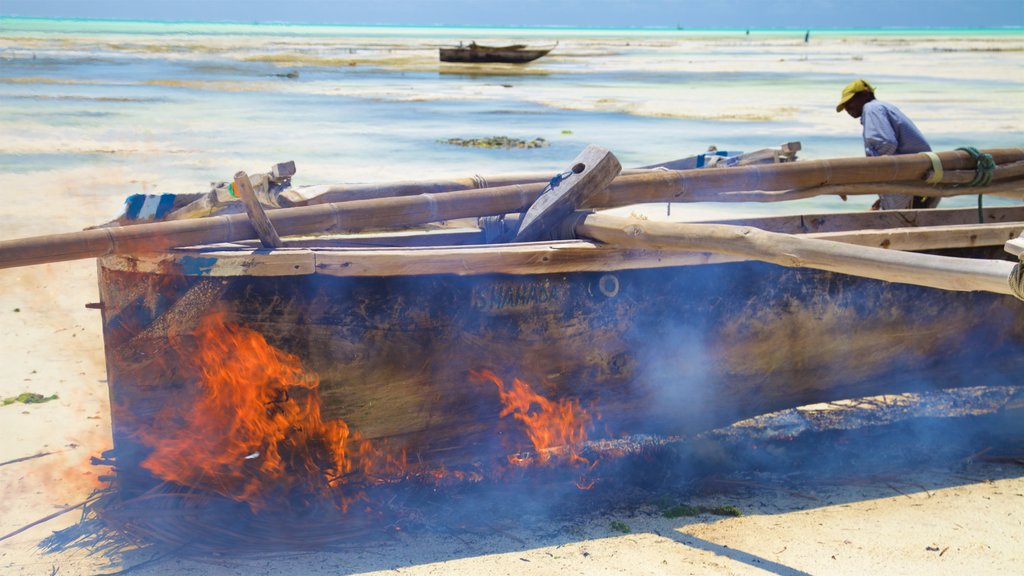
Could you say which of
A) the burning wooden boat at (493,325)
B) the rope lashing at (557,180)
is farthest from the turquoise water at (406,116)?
the rope lashing at (557,180)

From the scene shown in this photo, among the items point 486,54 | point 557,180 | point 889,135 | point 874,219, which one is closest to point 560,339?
point 557,180

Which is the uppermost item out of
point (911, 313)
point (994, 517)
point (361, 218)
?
point (361, 218)

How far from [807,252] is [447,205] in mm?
1491

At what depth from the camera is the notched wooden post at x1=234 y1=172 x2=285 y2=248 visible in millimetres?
3277

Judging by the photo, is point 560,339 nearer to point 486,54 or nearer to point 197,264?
point 197,264

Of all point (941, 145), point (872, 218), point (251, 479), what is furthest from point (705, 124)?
point (251, 479)

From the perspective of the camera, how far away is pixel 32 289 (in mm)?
6227

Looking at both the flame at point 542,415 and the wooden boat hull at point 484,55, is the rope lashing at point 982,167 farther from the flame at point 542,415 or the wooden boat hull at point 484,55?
the wooden boat hull at point 484,55

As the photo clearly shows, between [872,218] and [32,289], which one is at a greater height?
[872,218]

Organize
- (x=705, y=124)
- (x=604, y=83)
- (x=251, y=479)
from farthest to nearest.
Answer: (x=604, y=83)
(x=705, y=124)
(x=251, y=479)

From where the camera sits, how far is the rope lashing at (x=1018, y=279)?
2612 millimetres

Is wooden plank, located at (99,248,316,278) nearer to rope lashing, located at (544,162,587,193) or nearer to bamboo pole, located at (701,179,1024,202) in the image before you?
rope lashing, located at (544,162,587,193)

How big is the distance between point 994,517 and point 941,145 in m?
11.5

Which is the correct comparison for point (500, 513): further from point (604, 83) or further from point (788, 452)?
point (604, 83)
